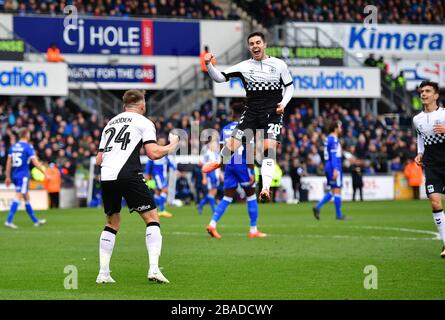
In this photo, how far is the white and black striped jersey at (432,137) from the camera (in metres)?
15.0

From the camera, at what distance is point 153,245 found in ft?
39.7

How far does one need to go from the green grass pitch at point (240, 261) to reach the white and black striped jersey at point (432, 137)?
1520mm

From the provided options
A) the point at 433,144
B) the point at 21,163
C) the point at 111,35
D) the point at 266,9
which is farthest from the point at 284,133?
the point at 433,144

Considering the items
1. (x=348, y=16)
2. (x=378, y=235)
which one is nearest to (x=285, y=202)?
(x=348, y=16)

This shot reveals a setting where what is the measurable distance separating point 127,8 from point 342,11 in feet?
41.1

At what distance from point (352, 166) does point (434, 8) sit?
776 inches

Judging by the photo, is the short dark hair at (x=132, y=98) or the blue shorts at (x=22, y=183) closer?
the short dark hair at (x=132, y=98)

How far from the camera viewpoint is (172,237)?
20031 mm

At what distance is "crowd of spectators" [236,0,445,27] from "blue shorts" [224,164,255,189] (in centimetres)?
3016

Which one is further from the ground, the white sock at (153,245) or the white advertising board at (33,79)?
the white advertising board at (33,79)

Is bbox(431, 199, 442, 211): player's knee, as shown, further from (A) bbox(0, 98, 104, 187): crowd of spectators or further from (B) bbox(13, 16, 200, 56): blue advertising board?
(B) bbox(13, 16, 200, 56): blue advertising board

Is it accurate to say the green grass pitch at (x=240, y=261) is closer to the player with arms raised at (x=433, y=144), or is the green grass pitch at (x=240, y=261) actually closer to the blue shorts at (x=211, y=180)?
the player with arms raised at (x=433, y=144)

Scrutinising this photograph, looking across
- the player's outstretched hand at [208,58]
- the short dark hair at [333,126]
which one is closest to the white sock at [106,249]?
the player's outstretched hand at [208,58]

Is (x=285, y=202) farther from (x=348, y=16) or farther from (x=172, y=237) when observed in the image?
(x=172, y=237)
